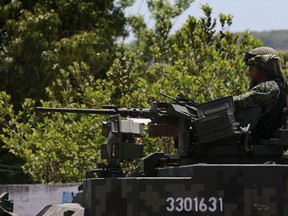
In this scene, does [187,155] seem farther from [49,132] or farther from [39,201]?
[49,132]

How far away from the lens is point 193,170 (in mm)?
10094

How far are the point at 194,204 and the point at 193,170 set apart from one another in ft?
1.16

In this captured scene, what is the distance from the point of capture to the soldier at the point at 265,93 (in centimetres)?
1115

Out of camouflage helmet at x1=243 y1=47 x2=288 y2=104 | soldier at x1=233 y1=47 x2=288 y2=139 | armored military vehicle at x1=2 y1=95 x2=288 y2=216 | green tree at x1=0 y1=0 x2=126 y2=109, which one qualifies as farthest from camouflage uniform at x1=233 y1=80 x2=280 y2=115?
green tree at x1=0 y1=0 x2=126 y2=109

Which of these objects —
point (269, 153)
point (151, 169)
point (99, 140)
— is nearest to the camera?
point (269, 153)

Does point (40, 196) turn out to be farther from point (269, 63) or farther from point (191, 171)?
point (191, 171)

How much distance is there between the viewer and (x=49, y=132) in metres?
24.8

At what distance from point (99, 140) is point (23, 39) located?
22.2 ft

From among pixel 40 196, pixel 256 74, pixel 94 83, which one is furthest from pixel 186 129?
pixel 94 83

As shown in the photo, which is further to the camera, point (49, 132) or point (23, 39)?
point (23, 39)

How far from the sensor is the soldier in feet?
36.6

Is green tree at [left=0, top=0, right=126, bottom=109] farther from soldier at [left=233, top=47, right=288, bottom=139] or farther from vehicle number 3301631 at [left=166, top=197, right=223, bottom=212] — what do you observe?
vehicle number 3301631 at [left=166, top=197, right=223, bottom=212]

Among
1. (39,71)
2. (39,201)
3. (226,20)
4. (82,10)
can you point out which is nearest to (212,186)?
(39,201)

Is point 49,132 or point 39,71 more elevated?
point 39,71
